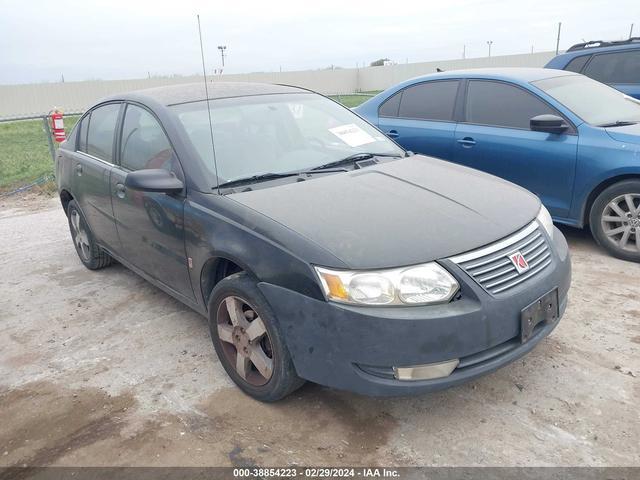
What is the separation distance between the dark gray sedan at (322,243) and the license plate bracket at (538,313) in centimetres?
1

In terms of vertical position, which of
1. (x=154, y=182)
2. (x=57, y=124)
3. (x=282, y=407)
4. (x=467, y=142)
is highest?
→ (x=154, y=182)

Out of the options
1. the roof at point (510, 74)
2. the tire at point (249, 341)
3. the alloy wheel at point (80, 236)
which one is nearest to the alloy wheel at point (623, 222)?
the roof at point (510, 74)

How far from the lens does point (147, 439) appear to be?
2.71 m

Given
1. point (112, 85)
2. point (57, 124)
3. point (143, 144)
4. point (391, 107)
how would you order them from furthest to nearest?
point (112, 85), point (57, 124), point (391, 107), point (143, 144)

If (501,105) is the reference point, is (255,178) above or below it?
below

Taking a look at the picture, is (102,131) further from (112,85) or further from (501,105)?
(112,85)

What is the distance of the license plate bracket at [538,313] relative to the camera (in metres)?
2.58

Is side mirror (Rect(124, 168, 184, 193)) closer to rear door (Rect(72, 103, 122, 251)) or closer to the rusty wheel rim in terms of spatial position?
the rusty wheel rim

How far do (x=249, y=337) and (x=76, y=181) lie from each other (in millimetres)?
2721

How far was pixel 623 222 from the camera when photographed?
15.0 ft

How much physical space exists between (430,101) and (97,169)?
344 centimetres

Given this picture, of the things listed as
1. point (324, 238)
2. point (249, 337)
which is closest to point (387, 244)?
point (324, 238)

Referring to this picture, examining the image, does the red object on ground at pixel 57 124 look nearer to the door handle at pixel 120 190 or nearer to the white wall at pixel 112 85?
the door handle at pixel 120 190

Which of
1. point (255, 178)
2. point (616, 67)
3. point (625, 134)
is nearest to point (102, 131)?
point (255, 178)
